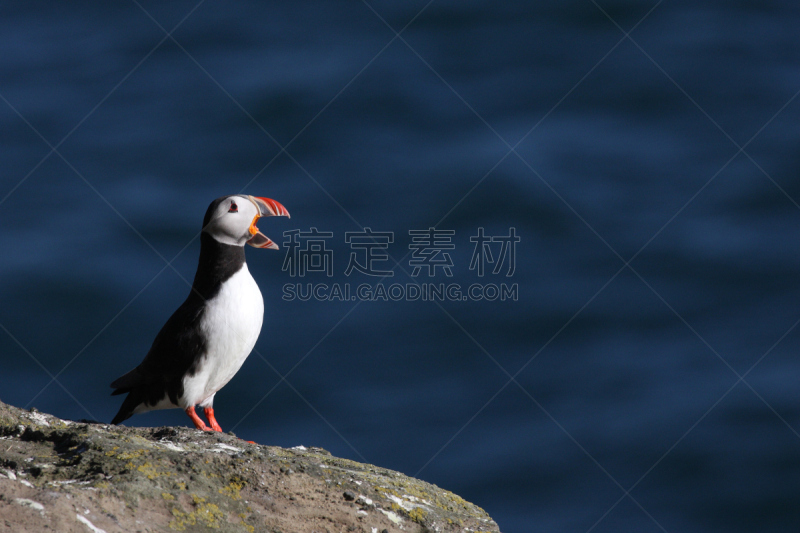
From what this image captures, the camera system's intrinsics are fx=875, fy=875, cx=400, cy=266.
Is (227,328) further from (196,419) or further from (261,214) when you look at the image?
(261,214)

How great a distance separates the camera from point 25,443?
363cm

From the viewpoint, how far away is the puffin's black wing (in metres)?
6.21

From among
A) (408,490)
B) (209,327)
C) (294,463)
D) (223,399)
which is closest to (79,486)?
(294,463)

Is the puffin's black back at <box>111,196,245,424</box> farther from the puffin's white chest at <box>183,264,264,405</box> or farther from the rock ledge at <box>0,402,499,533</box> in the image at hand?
the rock ledge at <box>0,402,499,533</box>

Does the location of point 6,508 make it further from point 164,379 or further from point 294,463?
point 164,379

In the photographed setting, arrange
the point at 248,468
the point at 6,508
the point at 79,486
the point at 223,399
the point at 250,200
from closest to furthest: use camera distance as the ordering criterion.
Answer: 1. the point at 6,508
2. the point at 79,486
3. the point at 248,468
4. the point at 250,200
5. the point at 223,399

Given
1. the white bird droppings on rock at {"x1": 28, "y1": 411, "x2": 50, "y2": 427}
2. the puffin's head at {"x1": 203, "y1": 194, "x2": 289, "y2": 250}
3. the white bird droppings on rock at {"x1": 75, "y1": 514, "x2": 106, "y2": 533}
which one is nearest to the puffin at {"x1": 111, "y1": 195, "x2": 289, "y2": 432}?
the puffin's head at {"x1": 203, "y1": 194, "x2": 289, "y2": 250}

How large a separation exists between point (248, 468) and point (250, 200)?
2.94 m

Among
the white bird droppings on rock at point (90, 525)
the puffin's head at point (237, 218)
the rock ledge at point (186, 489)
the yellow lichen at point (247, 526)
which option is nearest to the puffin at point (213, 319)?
the puffin's head at point (237, 218)

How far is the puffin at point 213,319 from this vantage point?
610cm

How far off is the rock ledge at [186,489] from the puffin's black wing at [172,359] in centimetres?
213

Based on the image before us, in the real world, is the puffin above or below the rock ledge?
above

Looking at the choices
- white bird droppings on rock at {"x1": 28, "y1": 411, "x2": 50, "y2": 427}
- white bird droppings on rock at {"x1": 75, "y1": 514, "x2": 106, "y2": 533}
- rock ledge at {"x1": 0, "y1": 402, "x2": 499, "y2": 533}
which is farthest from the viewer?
white bird droppings on rock at {"x1": 28, "y1": 411, "x2": 50, "y2": 427}

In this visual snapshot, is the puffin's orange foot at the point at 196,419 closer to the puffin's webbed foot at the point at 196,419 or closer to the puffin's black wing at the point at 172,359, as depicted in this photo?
the puffin's webbed foot at the point at 196,419
